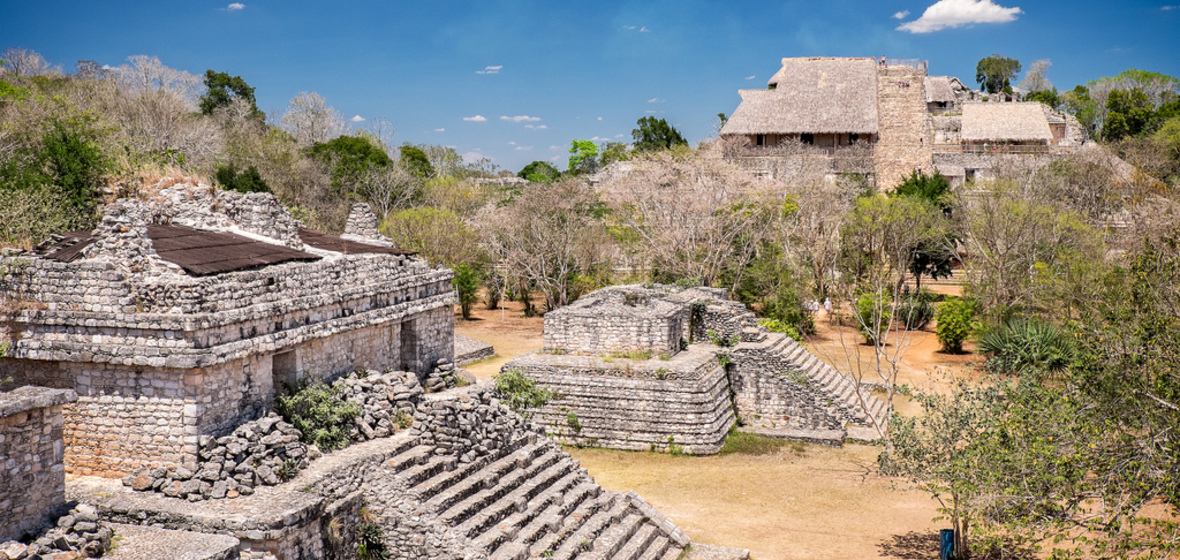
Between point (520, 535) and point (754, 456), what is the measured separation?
706cm

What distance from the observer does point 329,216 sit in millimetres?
32719

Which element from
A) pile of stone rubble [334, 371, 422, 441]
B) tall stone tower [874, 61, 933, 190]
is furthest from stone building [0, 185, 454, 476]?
tall stone tower [874, 61, 933, 190]

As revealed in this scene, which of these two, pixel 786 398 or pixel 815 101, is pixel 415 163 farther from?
pixel 786 398

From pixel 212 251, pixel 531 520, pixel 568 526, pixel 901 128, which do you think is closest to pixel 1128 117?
→ pixel 901 128

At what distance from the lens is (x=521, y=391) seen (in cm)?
1510

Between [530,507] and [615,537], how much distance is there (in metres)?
1.08

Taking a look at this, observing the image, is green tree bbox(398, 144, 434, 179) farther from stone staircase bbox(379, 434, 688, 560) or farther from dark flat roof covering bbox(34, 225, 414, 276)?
stone staircase bbox(379, 434, 688, 560)

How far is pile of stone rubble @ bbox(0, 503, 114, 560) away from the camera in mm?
6980

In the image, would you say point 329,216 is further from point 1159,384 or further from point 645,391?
point 1159,384

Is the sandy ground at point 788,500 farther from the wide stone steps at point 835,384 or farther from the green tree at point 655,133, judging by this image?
the green tree at point 655,133

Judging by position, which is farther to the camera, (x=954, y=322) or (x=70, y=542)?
(x=954, y=322)

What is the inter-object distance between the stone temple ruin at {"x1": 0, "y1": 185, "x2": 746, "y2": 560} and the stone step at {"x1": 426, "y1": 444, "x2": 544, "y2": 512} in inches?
1.0

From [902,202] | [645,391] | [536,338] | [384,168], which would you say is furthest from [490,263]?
[645,391]

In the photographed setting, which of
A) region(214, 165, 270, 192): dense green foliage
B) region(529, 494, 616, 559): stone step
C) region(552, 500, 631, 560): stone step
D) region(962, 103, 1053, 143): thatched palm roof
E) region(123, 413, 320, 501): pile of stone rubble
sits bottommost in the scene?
region(552, 500, 631, 560): stone step
